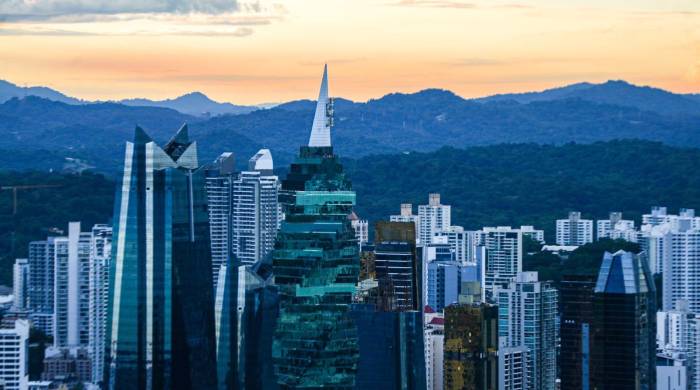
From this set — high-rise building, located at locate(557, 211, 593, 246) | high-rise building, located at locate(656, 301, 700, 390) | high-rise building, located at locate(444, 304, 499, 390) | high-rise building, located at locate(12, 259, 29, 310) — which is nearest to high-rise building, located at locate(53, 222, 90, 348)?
high-rise building, located at locate(12, 259, 29, 310)

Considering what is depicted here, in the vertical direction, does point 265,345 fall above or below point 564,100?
below

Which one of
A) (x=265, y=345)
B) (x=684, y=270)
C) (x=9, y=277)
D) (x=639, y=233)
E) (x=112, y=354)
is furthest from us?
(x=639, y=233)

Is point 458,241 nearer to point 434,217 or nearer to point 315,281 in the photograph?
point 434,217

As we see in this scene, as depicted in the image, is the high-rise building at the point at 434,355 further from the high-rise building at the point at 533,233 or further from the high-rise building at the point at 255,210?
the high-rise building at the point at 533,233

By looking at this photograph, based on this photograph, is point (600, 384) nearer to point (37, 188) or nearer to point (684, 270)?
point (37, 188)

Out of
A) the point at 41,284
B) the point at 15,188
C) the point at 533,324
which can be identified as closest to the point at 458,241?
the point at 533,324

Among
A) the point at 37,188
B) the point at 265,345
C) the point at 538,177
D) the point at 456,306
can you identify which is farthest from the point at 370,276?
the point at 538,177

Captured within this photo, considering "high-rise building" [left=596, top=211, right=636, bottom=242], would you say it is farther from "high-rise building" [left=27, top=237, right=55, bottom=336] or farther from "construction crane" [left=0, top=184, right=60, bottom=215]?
"high-rise building" [left=27, top=237, right=55, bottom=336]

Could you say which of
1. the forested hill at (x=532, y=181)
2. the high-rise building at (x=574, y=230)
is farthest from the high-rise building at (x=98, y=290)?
the high-rise building at (x=574, y=230)
